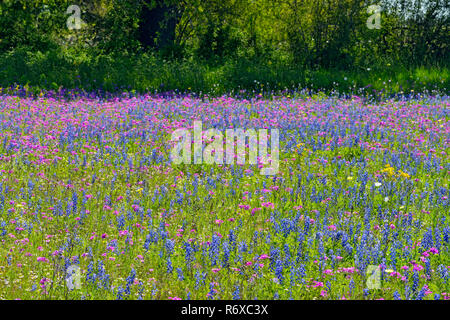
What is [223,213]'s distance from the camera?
18.4 ft

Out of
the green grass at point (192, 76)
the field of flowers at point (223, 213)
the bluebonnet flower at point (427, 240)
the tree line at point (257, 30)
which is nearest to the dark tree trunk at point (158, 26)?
the tree line at point (257, 30)

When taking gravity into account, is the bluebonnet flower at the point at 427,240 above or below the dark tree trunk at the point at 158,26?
below

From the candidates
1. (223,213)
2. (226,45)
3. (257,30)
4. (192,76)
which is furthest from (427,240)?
(257,30)

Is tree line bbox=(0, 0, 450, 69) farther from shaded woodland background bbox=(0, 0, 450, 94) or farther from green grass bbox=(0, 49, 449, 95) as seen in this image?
green grass bbox=(0, 49, 449, 95)

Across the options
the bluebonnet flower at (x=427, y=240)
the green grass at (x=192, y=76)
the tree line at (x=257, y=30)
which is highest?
the tree line at (x=257, y=30)

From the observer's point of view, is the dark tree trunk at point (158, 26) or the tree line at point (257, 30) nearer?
the tree line at point (257, 30)

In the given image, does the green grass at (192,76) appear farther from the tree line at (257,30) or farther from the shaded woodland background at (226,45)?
the tree line at (257,30)

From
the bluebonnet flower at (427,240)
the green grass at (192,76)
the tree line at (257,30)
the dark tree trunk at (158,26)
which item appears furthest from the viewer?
the dark tree trunk at (158,26)

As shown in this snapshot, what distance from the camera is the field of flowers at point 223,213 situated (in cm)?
414

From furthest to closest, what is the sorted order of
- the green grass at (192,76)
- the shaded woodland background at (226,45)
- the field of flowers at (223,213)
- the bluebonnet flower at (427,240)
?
the shaded woodland background at (226,45) < the green grass at (192,76) < the bluebonnet flower at (427,240) < the field of flowers at (223,213)

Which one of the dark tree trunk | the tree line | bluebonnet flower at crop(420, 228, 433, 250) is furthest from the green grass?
bluebonnet flower at crop(420, 228, 433, 250)

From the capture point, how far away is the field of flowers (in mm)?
4137

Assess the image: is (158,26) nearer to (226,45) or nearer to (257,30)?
(226,45)

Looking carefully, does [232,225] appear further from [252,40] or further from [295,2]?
[252,40]
